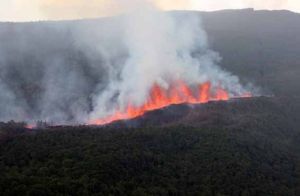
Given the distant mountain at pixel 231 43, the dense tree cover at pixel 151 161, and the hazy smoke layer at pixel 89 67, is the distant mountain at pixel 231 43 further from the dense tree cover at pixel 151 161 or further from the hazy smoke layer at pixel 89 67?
the dense tree cover at pixel 151 161

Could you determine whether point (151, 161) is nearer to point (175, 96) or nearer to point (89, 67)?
point (175, 96)

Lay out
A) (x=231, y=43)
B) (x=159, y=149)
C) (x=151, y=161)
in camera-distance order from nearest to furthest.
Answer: (x=151, y=161) → (x=159, y=149) → (x=231, y=43)

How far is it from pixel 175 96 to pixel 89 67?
112 feet

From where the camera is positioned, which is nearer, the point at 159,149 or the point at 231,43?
the point at 159,149

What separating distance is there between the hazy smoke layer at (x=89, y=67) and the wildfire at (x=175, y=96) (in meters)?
1.12

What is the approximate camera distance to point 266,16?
559ft

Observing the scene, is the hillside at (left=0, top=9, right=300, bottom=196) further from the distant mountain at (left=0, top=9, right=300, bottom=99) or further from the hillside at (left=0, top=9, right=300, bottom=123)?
the distant mountain at (left=0, top=9, right=300, bottom=99)

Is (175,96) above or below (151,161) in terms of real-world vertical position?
above

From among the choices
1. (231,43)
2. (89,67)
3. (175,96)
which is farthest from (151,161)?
(231,43)

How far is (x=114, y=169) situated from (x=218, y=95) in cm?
4012

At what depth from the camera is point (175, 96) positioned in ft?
293

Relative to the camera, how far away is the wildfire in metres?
82.9

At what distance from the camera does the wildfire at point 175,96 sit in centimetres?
8294

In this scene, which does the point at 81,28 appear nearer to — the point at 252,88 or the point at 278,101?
the point at 252,88
